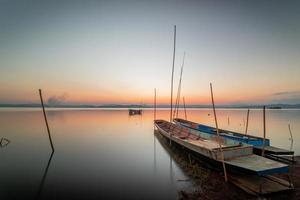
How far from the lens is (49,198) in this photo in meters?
8.38

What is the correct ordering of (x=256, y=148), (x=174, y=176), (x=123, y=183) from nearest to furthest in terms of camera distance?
(x=123, y=183) → (x=174, y=176) → (x=256, y=148)

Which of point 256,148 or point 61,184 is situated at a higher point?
point 256,148

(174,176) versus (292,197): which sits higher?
(292,197)

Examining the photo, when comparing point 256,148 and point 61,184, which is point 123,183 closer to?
point 61,184

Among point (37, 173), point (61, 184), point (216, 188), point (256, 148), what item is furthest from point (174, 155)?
point (37, 173)

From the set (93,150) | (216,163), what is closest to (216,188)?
(216,163)

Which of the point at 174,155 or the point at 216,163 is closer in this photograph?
the point at 216,163

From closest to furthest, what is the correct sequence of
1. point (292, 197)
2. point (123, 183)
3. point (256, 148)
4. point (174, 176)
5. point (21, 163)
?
1. point (292, 197)
2. point (123, 183)
3. point (174, 176)
4. point (256, 148)
5. point (21, 163)

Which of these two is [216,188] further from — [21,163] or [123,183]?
[21,163]

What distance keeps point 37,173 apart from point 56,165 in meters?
1.74

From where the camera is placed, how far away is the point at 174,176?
1105 cm

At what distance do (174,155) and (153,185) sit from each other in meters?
6.44

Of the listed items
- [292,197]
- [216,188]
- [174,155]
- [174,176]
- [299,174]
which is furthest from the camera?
[174,155]

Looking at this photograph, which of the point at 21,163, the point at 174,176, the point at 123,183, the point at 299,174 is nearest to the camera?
the point at 299,174
